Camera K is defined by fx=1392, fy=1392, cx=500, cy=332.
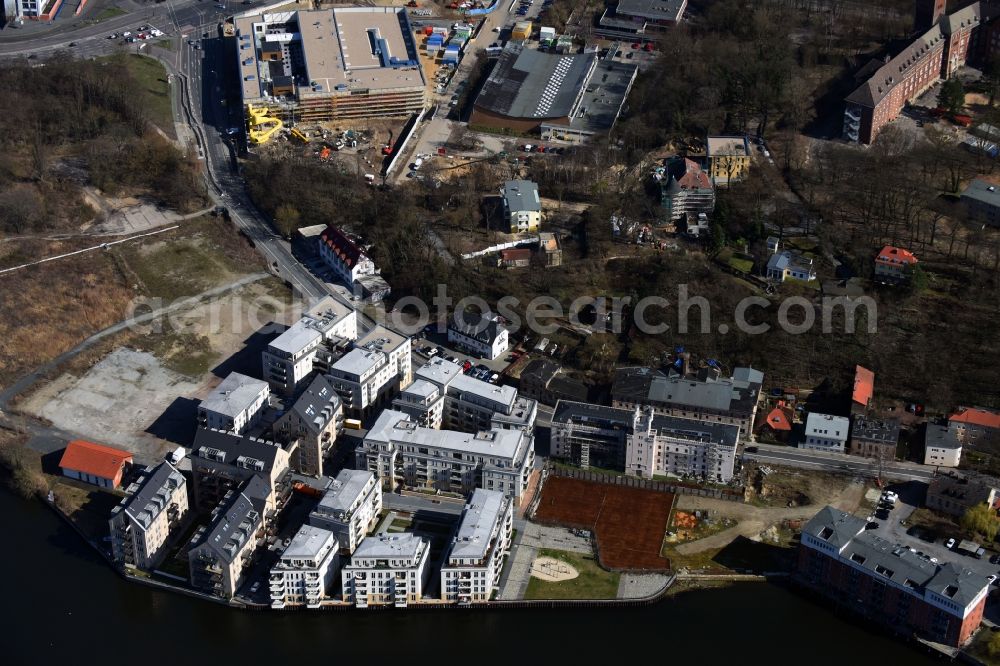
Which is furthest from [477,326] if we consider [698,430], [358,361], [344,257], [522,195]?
[698,430]

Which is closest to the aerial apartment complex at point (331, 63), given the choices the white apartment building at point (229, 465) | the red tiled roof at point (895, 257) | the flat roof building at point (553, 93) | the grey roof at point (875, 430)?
the flat roof building at point (553, 93)

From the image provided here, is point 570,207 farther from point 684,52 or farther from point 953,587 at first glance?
point 953,587

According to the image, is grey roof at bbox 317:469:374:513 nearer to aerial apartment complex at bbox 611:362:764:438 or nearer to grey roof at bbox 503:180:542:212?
aerial apartment complex at bbox 611:362:764:438

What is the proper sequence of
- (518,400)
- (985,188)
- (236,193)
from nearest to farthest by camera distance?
1. (518,400)
2. (985,188)
3. (236,193)

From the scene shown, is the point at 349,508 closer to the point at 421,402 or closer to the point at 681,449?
the point at 421,402

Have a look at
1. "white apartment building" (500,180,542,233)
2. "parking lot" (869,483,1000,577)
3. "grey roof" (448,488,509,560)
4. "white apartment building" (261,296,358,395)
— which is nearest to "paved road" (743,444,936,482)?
"parking lot" (869,483,1000,577)

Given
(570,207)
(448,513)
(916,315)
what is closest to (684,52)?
(570,207)
